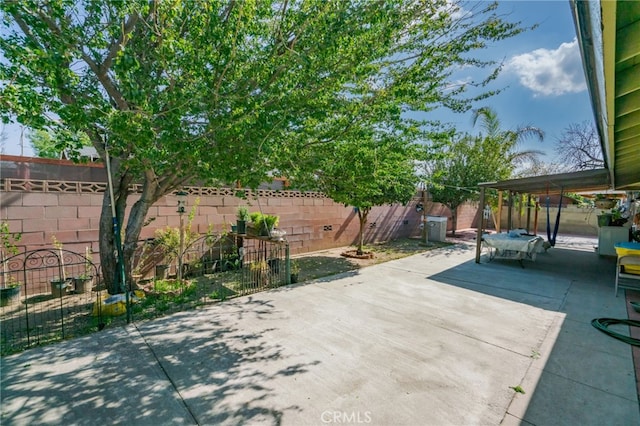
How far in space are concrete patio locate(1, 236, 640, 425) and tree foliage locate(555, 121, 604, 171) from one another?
47.0ft

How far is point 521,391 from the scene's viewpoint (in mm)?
2545

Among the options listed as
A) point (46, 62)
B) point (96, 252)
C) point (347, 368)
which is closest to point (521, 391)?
point (347, 368)

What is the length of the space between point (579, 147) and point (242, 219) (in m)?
18.2

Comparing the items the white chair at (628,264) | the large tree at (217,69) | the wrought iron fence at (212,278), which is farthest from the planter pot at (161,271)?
the white chair at (628,264)

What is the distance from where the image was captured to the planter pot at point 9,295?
4285 mm

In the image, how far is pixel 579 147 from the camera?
50.5 ft

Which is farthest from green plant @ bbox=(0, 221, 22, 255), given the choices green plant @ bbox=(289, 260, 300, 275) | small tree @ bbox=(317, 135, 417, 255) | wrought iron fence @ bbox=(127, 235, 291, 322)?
small tree @ bbox=(317, 135, 417, 255)

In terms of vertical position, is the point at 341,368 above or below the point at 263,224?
below

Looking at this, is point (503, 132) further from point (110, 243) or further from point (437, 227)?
point (110, 243)

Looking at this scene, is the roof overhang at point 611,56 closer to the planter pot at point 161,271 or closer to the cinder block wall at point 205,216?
the cinder block wall at point 205,216

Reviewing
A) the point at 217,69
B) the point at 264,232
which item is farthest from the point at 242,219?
the point at 217,69

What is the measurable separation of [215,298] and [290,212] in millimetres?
3910

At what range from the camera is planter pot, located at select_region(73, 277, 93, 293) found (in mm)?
4957

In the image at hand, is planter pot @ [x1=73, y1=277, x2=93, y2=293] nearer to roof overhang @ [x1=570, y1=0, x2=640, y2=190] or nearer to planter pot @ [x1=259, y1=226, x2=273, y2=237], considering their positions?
planter pot @ [x1=259, y1=226, x2=273, y2=237]
